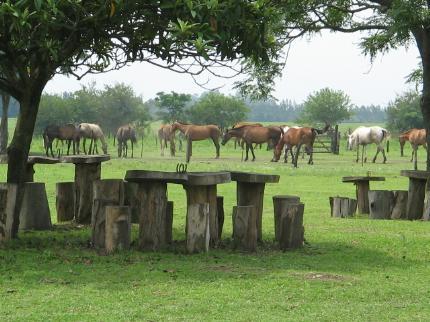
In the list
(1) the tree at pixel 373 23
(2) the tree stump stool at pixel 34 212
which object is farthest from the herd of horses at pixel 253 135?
(2) the tree stump stool at pixel 34 212

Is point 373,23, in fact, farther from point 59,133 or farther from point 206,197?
point 59,133

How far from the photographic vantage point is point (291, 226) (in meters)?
11.0

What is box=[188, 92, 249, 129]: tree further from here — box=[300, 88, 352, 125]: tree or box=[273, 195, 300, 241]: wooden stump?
box=[273, 195, 300, 241]: wooden stump

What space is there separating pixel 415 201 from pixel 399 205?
0.38 m

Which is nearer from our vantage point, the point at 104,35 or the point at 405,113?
the point at 104,35

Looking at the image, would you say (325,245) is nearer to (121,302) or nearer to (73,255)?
(73,255)

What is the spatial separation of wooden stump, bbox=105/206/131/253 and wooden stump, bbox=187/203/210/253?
28.0 inches

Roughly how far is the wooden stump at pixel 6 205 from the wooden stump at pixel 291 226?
324 cm

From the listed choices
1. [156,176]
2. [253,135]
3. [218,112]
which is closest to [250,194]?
[156,176]

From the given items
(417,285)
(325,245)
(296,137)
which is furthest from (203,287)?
(296,137)

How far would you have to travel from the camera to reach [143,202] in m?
10.5

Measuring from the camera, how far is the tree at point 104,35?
9.16 metres

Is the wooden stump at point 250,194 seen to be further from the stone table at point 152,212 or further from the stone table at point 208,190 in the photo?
the stone table at point 152,212

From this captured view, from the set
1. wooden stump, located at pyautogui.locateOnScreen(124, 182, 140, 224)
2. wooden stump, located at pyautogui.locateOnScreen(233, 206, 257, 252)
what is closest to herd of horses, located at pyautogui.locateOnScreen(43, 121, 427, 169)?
wooden stump, located at pyautogui.locateOnScreen(124, 182, 140, 224)
